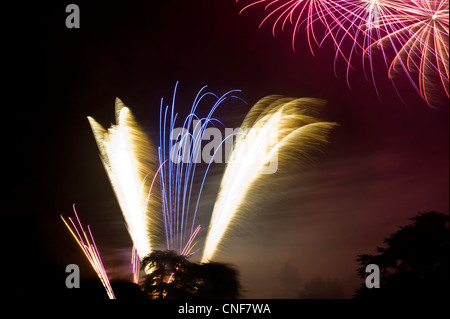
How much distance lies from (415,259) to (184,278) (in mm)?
9926

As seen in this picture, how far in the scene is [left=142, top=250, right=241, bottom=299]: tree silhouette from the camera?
818 inches

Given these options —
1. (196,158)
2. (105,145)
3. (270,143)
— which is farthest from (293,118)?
(105,145)

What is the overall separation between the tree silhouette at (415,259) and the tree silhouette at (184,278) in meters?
6.45

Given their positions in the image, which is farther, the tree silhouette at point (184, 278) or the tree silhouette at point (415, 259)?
the tree silhouette at point (184, 278)

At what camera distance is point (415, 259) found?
1845 cm

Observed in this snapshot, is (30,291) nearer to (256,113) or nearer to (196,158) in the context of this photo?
(196,158)

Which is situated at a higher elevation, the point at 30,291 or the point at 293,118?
the point at 293,118

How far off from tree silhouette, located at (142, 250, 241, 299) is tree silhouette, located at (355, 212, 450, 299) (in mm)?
6451

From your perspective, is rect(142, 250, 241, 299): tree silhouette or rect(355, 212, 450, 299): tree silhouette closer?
rect(355, 212, 450, 299): tree silhouette

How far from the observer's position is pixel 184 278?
21.3 meters

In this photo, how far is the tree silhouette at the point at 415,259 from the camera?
17406 mm

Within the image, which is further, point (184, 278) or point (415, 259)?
point (184, 278)
